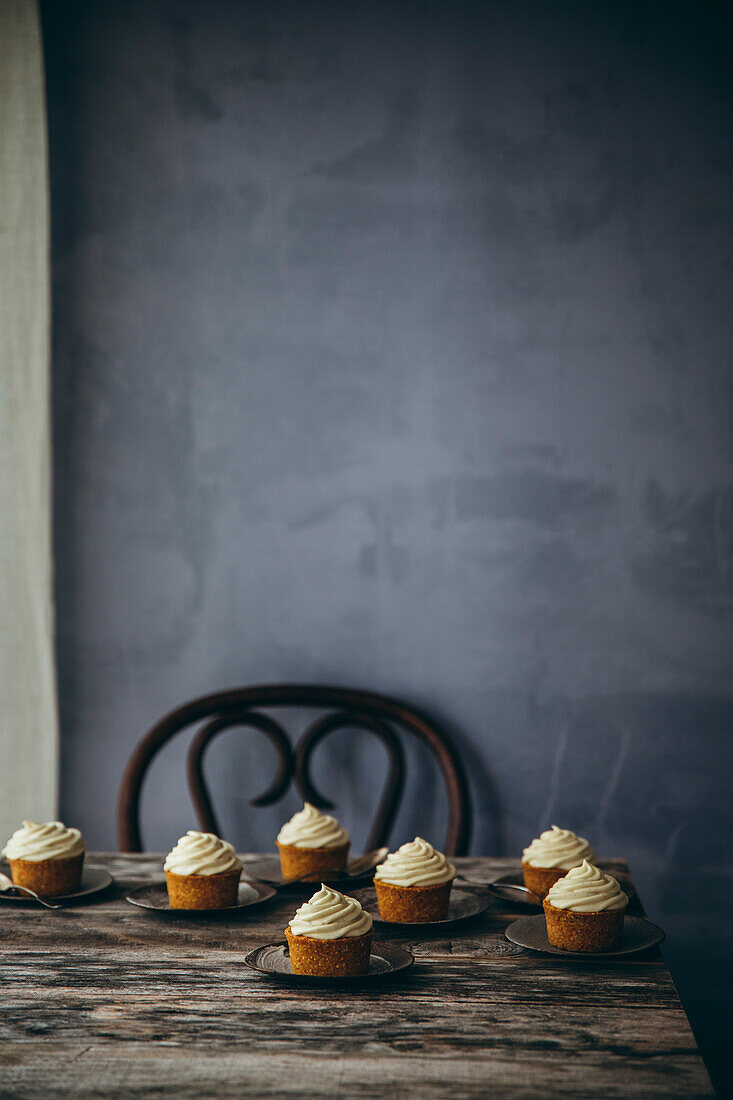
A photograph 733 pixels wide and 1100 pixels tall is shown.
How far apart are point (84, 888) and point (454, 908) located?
0.52m

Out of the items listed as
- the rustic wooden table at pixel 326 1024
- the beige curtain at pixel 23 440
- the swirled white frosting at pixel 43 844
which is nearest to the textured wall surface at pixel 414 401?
the beige curtain at pixel 23 440

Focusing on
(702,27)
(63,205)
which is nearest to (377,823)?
(63,205)

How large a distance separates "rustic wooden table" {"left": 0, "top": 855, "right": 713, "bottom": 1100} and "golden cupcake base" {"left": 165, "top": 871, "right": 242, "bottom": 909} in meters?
0.06

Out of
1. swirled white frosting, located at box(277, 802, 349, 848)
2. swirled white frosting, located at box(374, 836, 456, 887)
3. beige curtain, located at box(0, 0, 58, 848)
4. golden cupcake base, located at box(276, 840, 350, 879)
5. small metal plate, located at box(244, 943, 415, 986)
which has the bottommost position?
golden cupcake base, located at box(276, 840, 350, 879)

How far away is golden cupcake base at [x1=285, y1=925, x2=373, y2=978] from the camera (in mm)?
1037

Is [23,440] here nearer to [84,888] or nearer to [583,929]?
[84,888]

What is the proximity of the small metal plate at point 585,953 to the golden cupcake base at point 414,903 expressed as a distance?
91mm

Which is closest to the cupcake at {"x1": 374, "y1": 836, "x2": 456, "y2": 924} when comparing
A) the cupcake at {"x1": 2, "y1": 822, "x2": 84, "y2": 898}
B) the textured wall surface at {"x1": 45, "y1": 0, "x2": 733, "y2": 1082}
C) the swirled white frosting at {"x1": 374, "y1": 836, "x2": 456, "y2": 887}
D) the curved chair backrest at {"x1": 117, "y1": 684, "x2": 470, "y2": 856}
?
the swirled white frosting at {"x1": 374, "y1": 836, "x2": 456, "y2": 887}

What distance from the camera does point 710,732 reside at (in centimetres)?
197

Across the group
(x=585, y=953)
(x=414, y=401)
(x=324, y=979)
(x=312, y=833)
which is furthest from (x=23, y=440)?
(x=585, y=953)

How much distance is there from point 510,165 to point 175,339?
2.57ft

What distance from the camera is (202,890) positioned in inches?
50.3

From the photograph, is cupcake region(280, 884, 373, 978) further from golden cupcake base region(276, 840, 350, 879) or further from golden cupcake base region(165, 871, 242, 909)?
golden cupcake base region(276, 840, 350, 879)

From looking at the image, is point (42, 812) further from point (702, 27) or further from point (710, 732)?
point (702, 27)
